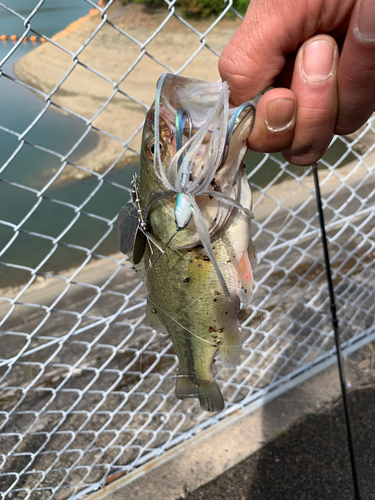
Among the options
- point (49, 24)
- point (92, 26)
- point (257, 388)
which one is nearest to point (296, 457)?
point (257, 388)

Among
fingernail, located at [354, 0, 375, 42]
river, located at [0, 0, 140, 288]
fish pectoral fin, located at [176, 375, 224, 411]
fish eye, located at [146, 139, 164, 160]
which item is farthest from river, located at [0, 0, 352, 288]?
fingernail, located at [354, 0, 375, 42]

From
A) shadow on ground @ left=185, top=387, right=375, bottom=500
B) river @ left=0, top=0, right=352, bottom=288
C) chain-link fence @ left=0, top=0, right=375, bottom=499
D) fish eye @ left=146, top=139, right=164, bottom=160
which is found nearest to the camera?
fish eye @ left=146, top=139, right=164, bottom=160

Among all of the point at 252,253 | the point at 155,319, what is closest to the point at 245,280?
the point at 252,253

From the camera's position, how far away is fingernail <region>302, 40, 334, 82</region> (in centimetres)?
79

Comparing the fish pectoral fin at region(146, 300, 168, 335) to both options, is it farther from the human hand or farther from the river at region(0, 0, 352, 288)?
the river at region(0, 0, 352, 288)

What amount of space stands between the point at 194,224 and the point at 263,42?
499mm

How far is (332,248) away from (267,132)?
9.57 feet

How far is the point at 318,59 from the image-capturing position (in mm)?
793

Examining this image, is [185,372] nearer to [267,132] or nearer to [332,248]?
[267,132]

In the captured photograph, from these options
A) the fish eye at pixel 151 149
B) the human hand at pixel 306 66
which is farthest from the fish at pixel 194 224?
the human hand at pixel 306 66

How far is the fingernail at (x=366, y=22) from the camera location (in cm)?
70

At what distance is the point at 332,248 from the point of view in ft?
11.3

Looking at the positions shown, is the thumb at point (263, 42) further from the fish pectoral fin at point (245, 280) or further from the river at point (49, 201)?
the river at point (49, 201)

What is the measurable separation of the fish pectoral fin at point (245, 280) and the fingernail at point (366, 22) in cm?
59
